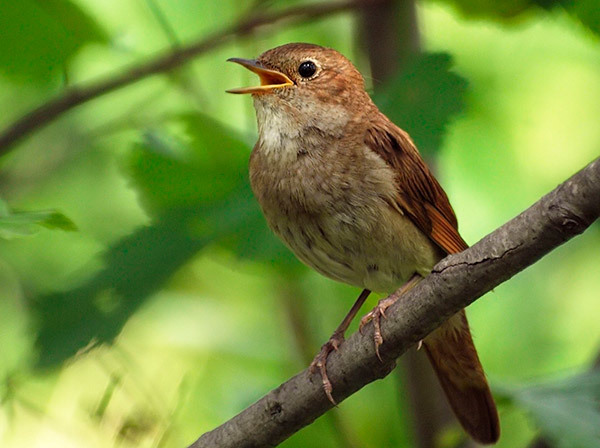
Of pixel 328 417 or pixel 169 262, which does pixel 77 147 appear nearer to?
pixel 169 262

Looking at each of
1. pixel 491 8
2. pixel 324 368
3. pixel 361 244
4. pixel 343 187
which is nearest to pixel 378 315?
pixel 324 368

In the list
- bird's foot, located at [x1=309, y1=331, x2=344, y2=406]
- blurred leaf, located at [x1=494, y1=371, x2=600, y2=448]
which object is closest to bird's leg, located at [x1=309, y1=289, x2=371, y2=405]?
bird's foot, located at [x1=309, y1=331, x2=344, y2=406]

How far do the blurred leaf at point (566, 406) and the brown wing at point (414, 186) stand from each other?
721mm

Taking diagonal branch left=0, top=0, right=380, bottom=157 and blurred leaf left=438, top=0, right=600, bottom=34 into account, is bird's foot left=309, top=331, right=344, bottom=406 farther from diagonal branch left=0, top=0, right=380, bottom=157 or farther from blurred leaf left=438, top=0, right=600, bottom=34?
blurred leaf left=438, top=0, right=600, bottom=34

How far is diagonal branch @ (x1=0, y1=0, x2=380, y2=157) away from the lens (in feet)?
14.0

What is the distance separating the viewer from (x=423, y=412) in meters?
5.20

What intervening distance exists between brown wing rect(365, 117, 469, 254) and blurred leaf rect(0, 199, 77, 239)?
177cm

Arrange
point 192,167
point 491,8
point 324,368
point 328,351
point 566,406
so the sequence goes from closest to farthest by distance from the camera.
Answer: point 324,368 → point 328,351 → point 566,406 → point 491,8 → point 192,167

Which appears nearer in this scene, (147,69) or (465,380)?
(147,69)

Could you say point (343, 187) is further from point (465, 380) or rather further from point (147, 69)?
point (465, 380)

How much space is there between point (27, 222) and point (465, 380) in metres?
2.70

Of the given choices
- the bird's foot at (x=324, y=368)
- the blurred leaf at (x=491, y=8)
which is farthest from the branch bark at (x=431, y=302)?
the blurred leaf at (x=491, y=8)

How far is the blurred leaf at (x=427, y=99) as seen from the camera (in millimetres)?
4219

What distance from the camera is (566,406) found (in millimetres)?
4219
